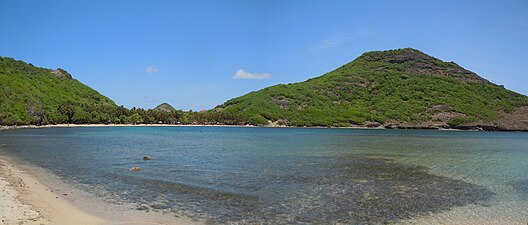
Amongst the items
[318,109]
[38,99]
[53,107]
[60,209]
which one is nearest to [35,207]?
[60,209]

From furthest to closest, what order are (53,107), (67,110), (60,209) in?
(53,107) → (67,110) → (60,209)

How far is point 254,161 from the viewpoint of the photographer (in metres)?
35.3

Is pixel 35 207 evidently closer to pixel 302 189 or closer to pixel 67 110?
pixel 302 189

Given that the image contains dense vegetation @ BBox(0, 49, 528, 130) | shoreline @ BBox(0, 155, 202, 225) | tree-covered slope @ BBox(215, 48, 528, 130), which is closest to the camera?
shoreline @ BBox(0, 155, 202, 225)

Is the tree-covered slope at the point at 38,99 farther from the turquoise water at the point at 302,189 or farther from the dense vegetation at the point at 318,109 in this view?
the turquoise water at the point at 302,189

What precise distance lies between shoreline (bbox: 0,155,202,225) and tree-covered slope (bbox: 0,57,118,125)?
11242 cm

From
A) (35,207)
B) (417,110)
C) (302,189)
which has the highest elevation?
(417,110)

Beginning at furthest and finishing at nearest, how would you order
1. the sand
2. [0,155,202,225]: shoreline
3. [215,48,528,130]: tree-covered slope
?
[215,48,528,130]: tree-covered slope < [0,155,202,225]: shoreline < the sand

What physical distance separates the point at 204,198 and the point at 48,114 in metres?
141

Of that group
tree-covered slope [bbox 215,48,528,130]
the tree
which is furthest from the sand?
tree-covered slope [bbox 215,48,528,130]

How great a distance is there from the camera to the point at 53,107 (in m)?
147

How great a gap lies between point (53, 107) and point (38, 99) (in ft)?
24.8

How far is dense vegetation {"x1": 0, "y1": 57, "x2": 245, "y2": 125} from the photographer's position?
123256mm

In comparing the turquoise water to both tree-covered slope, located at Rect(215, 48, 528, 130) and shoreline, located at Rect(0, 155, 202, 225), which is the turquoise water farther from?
tree-covered slope, located at Rect(215, 48, 528, 130)
